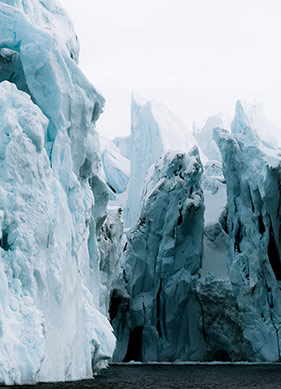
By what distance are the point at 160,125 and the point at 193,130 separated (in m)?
18.3

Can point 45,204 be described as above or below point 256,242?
below

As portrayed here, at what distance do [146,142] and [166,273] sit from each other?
2310 cm

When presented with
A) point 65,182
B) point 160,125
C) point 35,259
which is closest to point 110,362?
point 65,182

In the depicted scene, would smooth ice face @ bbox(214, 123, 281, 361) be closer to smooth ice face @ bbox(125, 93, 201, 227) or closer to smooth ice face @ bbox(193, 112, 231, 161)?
smooth ice face @ bbox(125, 93, 201, 227)

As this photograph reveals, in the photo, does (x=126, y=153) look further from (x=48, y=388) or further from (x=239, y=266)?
(x=48, y=388)

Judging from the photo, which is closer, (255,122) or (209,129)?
(255,122)

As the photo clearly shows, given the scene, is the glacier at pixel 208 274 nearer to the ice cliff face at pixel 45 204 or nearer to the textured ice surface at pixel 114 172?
the ice cliff face at pixel 45 204

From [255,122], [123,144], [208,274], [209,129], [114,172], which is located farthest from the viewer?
[123,144]

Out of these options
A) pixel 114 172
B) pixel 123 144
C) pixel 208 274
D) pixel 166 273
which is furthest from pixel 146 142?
pixel 166 273

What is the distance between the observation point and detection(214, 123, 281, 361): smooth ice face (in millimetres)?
28781

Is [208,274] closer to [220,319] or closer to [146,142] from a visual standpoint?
[220,319]

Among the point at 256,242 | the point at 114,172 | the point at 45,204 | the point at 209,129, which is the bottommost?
the point at 45,204

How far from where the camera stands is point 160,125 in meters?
53.5

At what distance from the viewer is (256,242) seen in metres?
30.0
